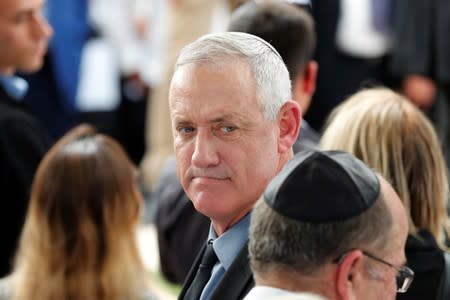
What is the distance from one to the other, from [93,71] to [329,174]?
6.03 m

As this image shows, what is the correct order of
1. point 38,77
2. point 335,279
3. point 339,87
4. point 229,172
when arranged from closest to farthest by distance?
point 335,279 < point 229,172 < point 339,87 < point 38,77

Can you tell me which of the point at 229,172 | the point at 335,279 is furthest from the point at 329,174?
the point at 229,172

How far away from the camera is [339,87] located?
7.17m

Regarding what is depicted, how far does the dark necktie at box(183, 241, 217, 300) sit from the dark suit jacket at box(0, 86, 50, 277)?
2072mm

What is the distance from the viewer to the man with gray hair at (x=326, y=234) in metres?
1.95

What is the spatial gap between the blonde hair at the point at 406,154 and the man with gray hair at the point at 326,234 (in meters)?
0.92

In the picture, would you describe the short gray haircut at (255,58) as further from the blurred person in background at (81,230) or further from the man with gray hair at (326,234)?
the blurred person in background at (81,230)

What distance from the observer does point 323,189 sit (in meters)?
2.01

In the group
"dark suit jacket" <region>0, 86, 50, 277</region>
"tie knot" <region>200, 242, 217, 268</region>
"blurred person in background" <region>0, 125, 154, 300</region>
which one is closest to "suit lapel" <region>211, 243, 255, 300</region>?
"tie knot" <region>200, 242, 217, 268</region>

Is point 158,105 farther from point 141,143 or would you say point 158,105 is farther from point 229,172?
point 229,172

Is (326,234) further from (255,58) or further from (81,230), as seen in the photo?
(81,230)

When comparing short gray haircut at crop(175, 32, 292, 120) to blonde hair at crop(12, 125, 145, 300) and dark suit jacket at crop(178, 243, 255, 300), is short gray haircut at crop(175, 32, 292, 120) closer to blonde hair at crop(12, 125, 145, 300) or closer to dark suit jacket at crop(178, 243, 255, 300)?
dark suit jacket at crop(178, 243, 255, 300)

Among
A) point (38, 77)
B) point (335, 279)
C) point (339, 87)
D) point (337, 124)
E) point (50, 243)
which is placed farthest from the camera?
point (38, 77)

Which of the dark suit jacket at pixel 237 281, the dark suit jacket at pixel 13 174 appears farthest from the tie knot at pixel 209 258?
the dark suit jacket at pixel 13 174
